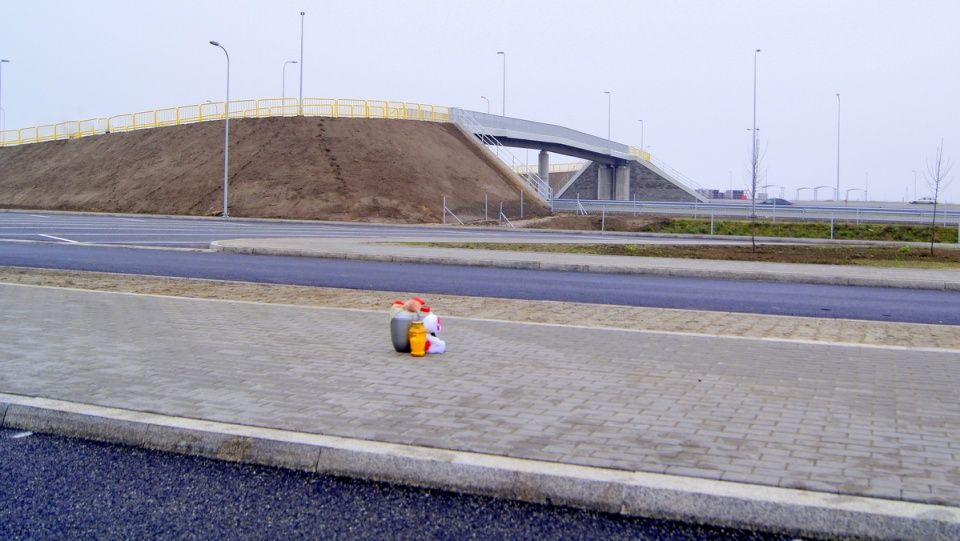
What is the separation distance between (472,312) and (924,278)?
10294 mm

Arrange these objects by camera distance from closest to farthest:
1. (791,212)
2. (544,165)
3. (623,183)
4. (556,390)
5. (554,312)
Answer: (556,390), (554,312), (791,212), (544,165), (623,183)

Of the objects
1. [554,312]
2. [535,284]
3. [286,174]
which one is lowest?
[554,312]

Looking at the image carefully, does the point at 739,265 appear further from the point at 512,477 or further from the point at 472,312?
the point at 512,477

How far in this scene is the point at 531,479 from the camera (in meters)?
4.29

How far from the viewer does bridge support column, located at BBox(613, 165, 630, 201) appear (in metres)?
72.8

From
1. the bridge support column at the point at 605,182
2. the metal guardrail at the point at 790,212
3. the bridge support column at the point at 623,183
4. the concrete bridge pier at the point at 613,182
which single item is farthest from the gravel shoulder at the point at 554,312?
the bridge support column at the point at 605,182

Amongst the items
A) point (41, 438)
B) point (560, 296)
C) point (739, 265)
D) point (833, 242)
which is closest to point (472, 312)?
point (560, 296)

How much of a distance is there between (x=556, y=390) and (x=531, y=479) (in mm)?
1894

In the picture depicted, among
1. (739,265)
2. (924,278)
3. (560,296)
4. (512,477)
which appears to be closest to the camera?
(512,477)

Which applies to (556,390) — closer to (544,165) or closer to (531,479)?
(531,479)

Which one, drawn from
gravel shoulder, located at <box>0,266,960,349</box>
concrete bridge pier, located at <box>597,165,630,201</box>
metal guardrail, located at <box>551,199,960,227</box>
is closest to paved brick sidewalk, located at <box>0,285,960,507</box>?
gravel shoulder, located at <box>0,266,960,349</box>

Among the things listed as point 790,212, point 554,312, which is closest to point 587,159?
point 790,212

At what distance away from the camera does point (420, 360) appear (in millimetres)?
7273

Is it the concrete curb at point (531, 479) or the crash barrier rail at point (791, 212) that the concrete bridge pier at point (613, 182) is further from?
the concrete curb at point (531, 479)
